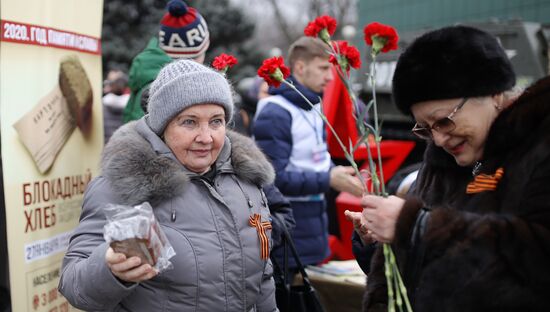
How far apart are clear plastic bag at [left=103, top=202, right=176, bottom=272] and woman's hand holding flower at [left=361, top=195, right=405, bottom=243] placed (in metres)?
0.65

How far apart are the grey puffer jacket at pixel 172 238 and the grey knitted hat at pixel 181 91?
0.10m

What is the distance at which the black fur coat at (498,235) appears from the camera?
180 centimetres

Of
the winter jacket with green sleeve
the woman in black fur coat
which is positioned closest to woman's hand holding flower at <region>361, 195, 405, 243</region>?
the woman in black fur coat

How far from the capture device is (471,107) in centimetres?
204

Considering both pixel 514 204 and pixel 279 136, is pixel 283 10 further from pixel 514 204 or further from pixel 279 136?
pixel 514 204

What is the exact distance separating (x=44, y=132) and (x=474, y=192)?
2.10 m

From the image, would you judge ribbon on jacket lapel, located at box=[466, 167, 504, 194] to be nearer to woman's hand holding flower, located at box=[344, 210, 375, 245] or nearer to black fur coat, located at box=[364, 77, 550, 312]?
black fur coat, located at box=[364, 77, 550, 312]

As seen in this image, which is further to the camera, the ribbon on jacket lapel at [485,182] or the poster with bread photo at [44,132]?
the poster with bread photo at [44,132]

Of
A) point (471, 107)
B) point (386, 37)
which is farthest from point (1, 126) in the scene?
point (471, 107)

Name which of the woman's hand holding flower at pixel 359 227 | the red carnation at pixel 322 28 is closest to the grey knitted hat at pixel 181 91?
the red carnation at pixel 322 28

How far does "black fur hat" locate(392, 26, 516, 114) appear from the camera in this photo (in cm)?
201

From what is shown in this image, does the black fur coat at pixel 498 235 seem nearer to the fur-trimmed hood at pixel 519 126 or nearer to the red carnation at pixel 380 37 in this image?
the fur-trimmed hood at pixel 519 126

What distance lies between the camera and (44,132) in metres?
3.11

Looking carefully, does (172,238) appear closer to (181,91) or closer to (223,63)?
(181,91)
